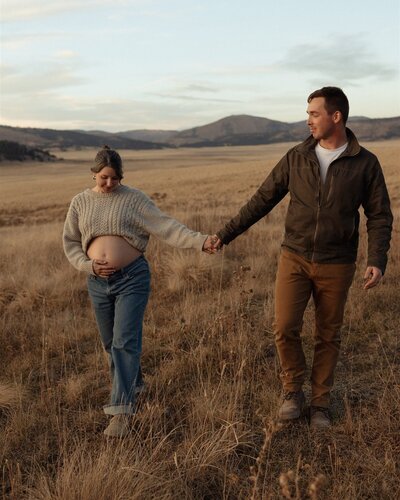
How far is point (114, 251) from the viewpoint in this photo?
12.3 feet

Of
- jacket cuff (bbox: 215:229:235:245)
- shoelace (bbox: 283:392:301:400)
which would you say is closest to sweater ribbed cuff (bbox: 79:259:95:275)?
jacket cuff (bbox: 215:229:235:245)

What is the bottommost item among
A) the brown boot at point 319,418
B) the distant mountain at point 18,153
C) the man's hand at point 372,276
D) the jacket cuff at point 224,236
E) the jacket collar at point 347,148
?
the brown boot at point 319,418

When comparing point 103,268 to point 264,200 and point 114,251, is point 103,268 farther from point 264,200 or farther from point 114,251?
point 264,200

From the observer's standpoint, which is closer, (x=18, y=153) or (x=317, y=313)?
(x=317, y=313)

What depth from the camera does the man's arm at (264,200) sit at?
3691 millimetres

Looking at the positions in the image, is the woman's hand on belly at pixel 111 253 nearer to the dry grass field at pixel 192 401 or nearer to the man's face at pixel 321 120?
the dry grass field at pixel 192 401

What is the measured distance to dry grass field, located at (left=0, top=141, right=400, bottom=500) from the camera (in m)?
2.78

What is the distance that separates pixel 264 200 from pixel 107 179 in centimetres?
109

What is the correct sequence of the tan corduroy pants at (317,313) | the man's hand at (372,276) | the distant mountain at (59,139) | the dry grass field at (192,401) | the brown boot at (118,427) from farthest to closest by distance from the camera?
the distant mountain at (59,139) → the tan corduroy pants at (317,313) → the man's hand at (372,276) → the brown boot at (118,427) → the dry grass field at (192,401)

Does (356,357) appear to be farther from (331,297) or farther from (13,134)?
(13,134)

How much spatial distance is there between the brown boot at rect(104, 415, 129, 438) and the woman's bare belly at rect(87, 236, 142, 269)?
3.24ft

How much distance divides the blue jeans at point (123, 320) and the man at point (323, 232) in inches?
37.4

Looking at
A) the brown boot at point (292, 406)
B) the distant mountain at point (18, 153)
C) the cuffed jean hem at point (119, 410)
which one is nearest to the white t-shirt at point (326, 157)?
the brown boot at point (292, 406)

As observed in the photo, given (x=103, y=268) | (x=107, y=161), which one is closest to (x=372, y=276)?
(x=103, y=268)
